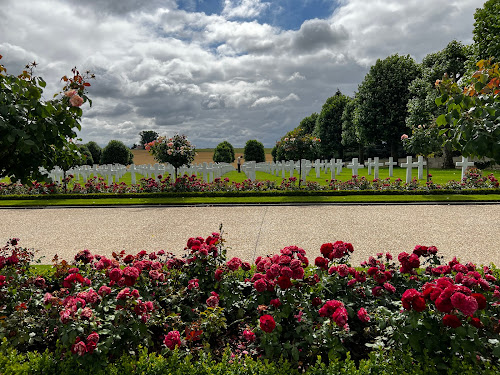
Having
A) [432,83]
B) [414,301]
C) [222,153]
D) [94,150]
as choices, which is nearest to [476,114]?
[414,301]

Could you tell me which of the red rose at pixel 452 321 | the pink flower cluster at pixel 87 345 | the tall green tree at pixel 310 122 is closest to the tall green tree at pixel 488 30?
the red rose at pixel 452 321

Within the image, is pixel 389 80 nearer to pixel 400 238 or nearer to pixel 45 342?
pixel 400 238

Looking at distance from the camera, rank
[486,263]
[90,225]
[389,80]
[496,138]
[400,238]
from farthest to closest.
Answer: [389,80]
[90,225]
[400,238]
[486,263]
[496,138]

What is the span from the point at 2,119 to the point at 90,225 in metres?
7.14

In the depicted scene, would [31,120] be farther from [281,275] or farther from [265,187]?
[265,187]

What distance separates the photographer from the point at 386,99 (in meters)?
33.2

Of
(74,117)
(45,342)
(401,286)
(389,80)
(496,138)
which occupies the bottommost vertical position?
(45,342)

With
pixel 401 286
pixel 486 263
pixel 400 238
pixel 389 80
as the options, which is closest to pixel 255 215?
pixel 400 238

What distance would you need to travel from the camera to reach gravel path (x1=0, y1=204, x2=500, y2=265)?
21.6 ft

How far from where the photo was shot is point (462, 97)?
3.33 meters

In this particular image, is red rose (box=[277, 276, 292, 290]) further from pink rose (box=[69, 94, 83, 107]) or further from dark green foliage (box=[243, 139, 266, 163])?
dark green foliage (box=[243, 139, 266, 163])

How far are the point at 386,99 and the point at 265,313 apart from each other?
115ft

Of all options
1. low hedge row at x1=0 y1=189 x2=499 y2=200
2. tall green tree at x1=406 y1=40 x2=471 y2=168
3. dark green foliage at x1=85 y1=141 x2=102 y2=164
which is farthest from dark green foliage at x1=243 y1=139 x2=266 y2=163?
low hedge row at x1=0 y1=189 x2=499 y2=200

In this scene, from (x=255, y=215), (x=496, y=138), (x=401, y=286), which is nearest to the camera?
(x=496, y=138)
